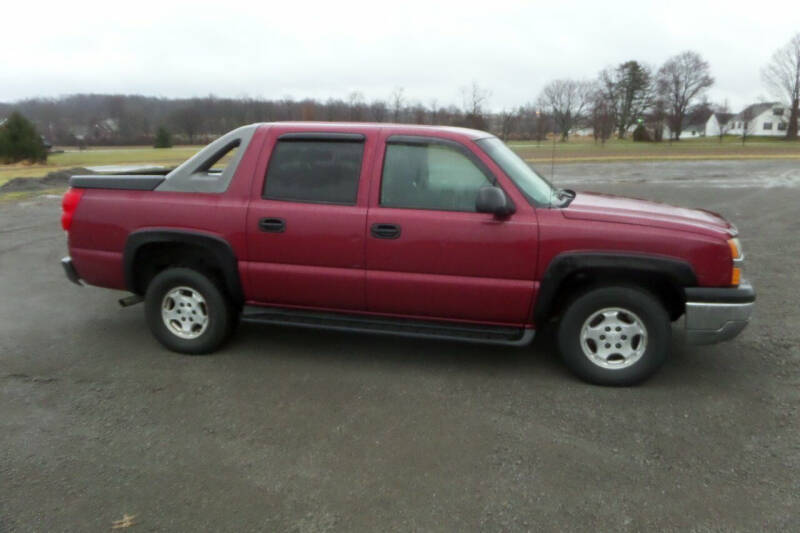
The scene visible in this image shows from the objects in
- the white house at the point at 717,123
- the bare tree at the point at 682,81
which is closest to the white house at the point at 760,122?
the white house at the point at 717,123

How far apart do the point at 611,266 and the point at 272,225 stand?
2.43 m

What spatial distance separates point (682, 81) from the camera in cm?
9319

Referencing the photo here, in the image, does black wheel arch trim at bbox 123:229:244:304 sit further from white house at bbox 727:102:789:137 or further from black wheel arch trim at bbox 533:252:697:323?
white house at bbox 727:102:789:137

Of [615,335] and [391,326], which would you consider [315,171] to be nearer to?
[391,326]

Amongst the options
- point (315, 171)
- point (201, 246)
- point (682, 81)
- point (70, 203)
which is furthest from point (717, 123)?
point (70, 203)

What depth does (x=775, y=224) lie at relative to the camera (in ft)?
36.8

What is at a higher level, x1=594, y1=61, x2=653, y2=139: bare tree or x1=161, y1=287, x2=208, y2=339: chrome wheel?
x1=594, y1=61, x2=653, y2=139: bare tree

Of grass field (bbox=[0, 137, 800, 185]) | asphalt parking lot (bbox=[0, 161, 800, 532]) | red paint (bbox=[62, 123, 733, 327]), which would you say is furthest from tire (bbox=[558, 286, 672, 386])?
grass field (bbox=[0, 137, 800, 185])

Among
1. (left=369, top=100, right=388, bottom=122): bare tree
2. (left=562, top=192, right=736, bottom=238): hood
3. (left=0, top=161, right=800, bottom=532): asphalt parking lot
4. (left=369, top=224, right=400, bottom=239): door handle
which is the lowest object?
(left=0, top=161, right=800, bottom=532): asphalt parking lot

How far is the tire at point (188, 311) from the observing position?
476 cm

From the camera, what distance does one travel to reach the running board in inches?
171

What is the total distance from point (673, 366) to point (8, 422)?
4.64 m

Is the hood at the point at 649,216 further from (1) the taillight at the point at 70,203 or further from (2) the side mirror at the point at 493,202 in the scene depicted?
(1) the taillight at the point at 70,203

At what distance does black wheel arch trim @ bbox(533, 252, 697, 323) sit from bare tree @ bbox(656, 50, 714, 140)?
9695cm
